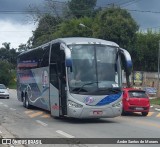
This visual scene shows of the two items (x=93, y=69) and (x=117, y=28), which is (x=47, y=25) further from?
(x=93, y=69)

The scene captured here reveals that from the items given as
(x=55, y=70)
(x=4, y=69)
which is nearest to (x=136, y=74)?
(x=55, y=70)

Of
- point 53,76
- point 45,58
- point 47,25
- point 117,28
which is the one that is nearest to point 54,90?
point 53,76

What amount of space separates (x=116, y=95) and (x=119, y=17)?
3901 centimetres

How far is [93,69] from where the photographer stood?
18.1 m

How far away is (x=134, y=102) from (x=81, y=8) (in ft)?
204

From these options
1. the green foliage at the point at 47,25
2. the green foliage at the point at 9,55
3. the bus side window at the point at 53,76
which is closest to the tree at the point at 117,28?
the green foliage at the point at 47,25

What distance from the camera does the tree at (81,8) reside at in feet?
269

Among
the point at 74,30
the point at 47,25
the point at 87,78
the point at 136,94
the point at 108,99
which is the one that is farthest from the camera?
the point at 47,25

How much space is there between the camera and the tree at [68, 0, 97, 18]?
82062 millimetres

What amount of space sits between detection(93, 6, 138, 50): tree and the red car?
101 ft

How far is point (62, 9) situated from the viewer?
7869 centimetres

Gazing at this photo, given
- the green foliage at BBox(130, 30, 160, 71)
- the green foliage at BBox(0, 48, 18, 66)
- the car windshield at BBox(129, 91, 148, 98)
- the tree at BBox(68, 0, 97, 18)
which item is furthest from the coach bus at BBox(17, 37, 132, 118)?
the green foliage at BBox(0, 48, 18, 66)

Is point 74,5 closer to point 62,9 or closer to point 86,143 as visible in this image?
point 62,9

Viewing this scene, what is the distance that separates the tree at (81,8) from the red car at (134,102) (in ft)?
191
